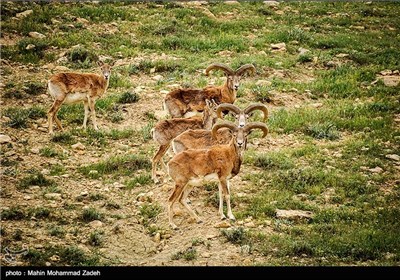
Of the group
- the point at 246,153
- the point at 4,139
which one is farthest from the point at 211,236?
the point at 4,139

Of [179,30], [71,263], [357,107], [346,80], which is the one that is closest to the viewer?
[71,263]

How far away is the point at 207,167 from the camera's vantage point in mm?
12398

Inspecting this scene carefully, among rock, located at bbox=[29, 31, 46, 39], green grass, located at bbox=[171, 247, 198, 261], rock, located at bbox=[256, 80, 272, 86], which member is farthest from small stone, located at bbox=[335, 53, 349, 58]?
green grass, located at bbox=[171, 247, 198, 261]

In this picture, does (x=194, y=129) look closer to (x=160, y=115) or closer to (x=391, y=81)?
(x=160, y=115)

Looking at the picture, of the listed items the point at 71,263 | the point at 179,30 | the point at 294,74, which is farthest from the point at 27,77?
the point at 71,263

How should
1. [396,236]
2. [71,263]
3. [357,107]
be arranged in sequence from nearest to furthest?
[71,263], [396,236], [357,107]

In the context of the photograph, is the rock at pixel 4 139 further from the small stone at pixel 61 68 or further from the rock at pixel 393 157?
the rock at pixel 393 157

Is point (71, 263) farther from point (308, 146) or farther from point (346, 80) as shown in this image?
point (346, 80)

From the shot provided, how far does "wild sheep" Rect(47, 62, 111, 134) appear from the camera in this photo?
15930 mm

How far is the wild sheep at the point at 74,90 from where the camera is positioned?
15.9 metres

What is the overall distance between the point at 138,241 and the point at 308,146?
564cm

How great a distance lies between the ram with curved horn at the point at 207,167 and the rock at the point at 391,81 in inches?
317

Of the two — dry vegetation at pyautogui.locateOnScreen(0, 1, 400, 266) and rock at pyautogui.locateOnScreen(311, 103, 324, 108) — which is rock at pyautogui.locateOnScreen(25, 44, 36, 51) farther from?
rock at pyautogui.locateOnScreen(311, 103, 324, 108)

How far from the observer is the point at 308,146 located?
51.5ft
